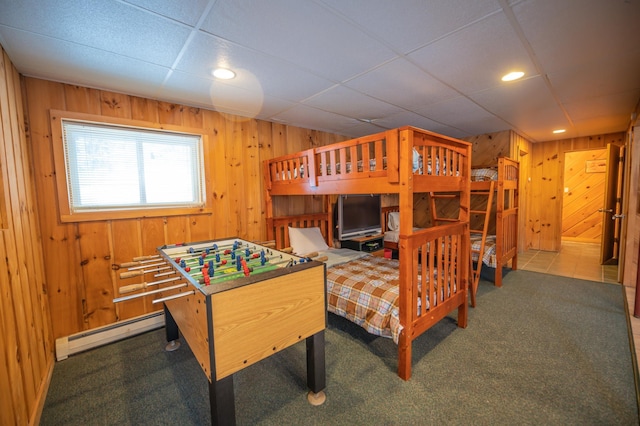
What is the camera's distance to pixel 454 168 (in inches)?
85.9

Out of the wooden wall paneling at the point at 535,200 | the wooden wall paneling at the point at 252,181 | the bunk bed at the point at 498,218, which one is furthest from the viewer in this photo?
the wooden wall paneling at the point at 535,200

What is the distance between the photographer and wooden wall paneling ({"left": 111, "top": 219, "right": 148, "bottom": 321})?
2.31 meters

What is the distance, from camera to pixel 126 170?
2.36m

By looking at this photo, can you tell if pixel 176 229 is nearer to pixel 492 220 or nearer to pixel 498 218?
pixel 498 218

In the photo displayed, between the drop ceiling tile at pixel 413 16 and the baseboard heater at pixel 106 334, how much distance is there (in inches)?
113

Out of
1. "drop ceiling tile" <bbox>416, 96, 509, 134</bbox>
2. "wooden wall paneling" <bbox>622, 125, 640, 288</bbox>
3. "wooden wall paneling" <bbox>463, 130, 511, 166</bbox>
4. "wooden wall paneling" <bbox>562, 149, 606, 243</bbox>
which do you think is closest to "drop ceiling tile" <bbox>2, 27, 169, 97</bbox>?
"drop ceiling tile" <bbox>416, 96, 509, 134</bbox>

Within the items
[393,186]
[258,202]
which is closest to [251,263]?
[393,186]

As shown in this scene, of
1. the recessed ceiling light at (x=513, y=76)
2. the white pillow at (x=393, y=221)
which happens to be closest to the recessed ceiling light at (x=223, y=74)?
the recessed ceiling light at (x=513, y=76)

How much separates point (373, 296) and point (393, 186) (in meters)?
0.86

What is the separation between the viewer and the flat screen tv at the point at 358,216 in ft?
11.7

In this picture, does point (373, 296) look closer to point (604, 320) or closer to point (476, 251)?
point (476, 251)

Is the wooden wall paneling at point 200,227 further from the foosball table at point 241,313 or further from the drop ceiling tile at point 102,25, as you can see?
the drop ceiling tile at point 102,25

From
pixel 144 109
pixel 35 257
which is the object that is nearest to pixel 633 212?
pixel 144 109

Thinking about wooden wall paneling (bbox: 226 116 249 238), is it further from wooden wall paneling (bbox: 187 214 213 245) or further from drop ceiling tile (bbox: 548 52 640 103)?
drop ceiling tile (bbox: 548 52 640 103)
